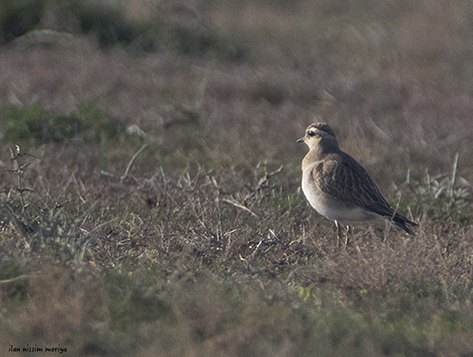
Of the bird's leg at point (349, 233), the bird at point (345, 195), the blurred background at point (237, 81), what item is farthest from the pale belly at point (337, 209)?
the blurred background at point (237, 81)

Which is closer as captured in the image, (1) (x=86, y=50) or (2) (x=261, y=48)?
(1) (x=86, y=50)

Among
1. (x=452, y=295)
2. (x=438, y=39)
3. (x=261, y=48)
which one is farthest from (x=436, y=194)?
(x=438, y=39)

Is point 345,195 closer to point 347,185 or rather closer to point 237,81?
point 347,185

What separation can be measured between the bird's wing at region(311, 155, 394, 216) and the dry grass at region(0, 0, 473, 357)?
0.94 ft

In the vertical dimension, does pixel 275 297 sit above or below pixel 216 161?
above

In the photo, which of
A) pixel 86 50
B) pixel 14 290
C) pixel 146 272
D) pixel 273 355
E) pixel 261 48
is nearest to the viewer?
pixel 273 355

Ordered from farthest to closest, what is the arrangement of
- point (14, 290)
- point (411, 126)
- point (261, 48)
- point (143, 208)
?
point (261, 48)
point (411, 126)
point (143, 208)
point (14, 290)

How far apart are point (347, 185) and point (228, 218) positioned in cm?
110

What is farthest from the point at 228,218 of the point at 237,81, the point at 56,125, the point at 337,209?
the point at 237,81

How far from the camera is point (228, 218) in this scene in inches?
207

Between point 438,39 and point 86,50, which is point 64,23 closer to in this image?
point 86,50

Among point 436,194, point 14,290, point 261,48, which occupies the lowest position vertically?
point 261,48

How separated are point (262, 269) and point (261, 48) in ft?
34.0

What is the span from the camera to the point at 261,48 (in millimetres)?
13797
